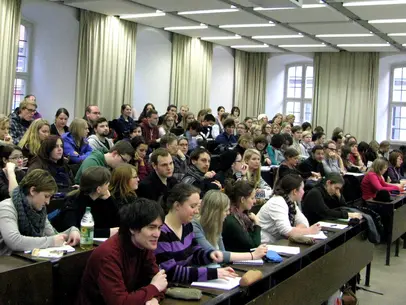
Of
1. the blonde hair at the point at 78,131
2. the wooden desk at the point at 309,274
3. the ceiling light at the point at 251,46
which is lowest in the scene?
the wooden desk at the point at 309,274

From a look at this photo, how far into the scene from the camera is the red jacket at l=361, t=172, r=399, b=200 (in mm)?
7344

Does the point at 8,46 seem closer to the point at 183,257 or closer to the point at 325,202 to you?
the point at 325,202

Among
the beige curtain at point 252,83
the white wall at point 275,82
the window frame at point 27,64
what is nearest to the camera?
the window frame at point 27,64

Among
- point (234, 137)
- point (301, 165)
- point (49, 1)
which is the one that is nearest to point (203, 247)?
point (301, 165)

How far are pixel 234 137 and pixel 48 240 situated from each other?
6510 millimetres

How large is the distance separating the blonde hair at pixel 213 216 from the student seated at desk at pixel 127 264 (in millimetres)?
863

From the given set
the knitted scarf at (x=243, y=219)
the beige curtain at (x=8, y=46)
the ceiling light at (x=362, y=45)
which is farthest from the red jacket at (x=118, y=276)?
the ceiling light at (x=362, y=45)

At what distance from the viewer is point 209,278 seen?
116 inches

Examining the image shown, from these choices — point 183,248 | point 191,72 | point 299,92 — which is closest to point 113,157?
point 183,248

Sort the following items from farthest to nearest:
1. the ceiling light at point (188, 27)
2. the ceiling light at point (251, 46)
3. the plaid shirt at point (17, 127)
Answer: the ceiling light at point (251, 46)
the ceiling light at point (188, 27)
the plaid shirt at point (17, 127)

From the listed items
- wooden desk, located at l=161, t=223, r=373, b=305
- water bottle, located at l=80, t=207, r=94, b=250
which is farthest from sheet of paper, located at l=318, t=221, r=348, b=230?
water bottle, located at l=80, t=207, r=94, b=250

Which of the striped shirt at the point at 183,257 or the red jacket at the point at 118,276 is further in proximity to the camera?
the striped shirt at the point at 183,257

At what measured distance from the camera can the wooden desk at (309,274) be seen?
3057 millimetres

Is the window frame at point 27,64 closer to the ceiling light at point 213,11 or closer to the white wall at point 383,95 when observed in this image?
the ceiling light at point 213,11
